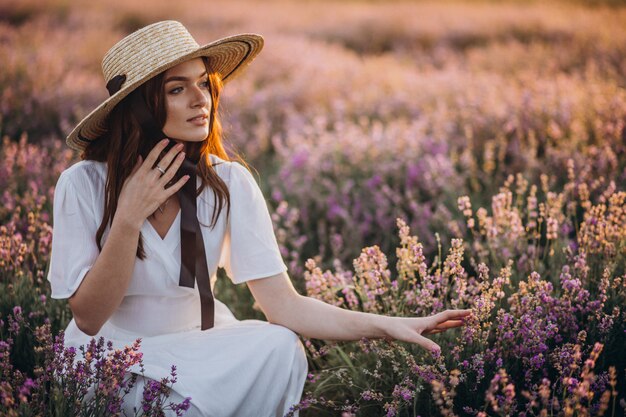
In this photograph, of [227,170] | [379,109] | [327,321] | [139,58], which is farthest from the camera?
[379,109]

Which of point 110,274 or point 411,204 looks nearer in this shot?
point 110,274

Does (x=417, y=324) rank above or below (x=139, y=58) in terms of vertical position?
below

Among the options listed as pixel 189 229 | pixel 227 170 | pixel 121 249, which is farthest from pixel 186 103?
pixel 121 249

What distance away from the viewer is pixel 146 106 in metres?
2.37

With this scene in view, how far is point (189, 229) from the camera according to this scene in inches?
95.3

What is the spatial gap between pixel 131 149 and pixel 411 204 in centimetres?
208

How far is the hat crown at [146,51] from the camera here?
2322 mm

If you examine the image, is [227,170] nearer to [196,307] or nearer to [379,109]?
[196,307]

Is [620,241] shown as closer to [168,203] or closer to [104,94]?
[168,203]

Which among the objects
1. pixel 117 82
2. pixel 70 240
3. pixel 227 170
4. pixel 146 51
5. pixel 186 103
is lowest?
pixel 70 240

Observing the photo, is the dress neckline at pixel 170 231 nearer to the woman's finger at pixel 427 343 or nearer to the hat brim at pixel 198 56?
the hat brim at pixel 198 56

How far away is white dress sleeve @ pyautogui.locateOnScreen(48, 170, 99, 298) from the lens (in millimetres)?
2298

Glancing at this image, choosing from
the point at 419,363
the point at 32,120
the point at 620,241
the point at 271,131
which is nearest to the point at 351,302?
the point at 419,363

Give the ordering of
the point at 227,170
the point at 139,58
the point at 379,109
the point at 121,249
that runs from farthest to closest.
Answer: the point at 379,109, the point at 227,170, the point at 139,58, the point at 121,249
